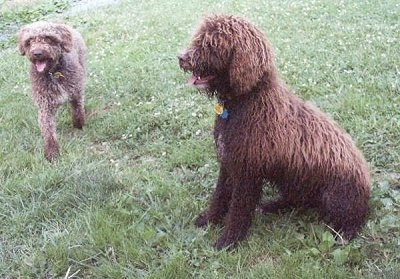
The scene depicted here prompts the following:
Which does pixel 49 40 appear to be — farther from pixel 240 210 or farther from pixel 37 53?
pixel 240 210

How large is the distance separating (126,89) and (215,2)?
4888 mm

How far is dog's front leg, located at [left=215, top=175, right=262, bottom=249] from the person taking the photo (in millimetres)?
3510

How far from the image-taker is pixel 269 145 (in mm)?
3424

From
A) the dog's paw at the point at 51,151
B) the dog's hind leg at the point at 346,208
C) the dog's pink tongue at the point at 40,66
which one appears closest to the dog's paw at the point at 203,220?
the dog's hind leg at the point at 346,208

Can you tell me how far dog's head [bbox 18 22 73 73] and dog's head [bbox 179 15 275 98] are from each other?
269 cm

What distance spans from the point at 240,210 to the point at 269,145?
47cm

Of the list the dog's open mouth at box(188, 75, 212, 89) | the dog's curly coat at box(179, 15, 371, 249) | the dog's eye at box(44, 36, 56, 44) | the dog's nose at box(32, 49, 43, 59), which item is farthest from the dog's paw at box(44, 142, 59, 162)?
the dog's open mouth at box(188, 75, 212, 89)

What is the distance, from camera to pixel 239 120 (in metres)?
3.43

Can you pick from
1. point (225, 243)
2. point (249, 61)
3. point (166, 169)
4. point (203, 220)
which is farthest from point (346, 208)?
point (166, 169)

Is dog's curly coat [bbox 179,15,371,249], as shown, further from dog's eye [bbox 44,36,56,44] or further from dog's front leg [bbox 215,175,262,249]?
dog's eye [bbox 44,36,56,44]

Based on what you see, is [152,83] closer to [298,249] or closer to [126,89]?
[126,89]

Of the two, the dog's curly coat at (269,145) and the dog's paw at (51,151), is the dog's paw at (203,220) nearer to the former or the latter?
the dog's curly coat at (269,145)

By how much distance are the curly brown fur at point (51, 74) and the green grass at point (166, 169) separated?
7.9 inches

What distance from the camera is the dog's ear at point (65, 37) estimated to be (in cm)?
572
